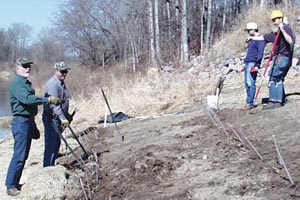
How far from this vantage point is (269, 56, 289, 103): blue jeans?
774 centimetres

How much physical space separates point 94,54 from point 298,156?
35.8 metres

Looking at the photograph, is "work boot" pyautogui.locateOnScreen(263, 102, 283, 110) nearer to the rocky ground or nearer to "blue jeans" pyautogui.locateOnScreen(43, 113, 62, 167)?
the rocky ground

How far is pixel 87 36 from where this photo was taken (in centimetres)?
4056

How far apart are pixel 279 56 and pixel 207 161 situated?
2.82 meters

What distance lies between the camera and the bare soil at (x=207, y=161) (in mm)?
4879

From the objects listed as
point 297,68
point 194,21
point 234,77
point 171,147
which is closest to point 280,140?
point 171,147

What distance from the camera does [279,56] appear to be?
7.79 metres

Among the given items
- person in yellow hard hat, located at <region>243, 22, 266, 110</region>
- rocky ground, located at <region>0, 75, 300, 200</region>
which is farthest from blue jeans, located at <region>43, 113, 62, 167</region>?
person in yellow hard hat, located at <region>243, 22, 266, 110</region>

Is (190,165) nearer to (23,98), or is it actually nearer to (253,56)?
(23,98)

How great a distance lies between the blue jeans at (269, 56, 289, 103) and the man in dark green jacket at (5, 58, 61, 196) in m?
3.85

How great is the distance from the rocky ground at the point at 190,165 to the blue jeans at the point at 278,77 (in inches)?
10.2

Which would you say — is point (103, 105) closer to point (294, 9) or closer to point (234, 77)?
point (234, 77)

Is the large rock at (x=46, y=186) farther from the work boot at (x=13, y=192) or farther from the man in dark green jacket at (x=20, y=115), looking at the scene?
the man in dark green jacket at (x=20, y=115)

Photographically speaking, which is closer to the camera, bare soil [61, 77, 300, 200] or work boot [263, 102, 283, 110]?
bare soil [61, 77, 300, 200]
